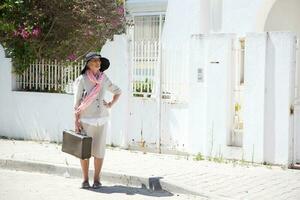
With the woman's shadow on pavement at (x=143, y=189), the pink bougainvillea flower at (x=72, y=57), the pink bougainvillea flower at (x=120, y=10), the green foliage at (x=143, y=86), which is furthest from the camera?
the pink bougainvillea flower at (x=120, y=10)

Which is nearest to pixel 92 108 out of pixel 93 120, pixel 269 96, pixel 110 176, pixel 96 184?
pixel 93 120

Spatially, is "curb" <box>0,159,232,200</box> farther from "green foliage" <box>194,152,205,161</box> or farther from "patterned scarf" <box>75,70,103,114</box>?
"green foliage" <box>194,152,205,161</box>

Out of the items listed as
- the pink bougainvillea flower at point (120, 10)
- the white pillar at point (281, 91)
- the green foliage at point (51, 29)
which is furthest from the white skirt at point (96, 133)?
the pink bougainvillea flower at point (120, 10)

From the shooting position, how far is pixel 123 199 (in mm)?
7500

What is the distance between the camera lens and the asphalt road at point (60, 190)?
764cm

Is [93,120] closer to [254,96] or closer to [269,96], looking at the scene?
[254,96]

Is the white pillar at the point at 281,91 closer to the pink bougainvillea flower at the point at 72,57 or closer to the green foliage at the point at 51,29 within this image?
the pink bougainvillea flower at the point at 72,57

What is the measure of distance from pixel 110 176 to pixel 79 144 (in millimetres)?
1095

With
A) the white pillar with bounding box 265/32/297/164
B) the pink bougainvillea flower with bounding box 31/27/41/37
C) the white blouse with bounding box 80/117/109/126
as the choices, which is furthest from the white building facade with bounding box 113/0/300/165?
the pink bougainvillea flower with bounding box 31/27/41/37

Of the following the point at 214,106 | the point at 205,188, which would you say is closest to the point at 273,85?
the point at 214,106

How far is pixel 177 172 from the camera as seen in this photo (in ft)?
28.7

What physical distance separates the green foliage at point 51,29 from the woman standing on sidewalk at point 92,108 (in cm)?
478

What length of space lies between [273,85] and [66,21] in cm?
588

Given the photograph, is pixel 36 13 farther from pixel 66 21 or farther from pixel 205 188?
pixel 205 188
